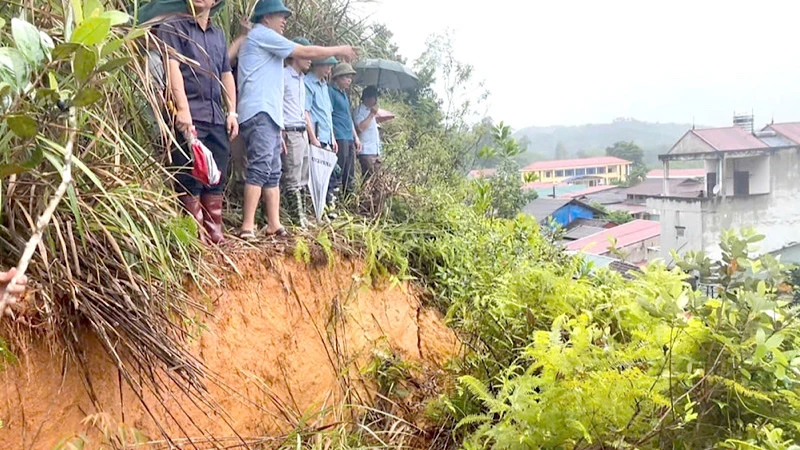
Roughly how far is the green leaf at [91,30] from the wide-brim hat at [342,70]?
282cm

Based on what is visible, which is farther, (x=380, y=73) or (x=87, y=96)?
(x=380, y=73)

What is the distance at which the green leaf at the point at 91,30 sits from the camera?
1189 millimetres

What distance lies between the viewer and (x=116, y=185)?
191cm

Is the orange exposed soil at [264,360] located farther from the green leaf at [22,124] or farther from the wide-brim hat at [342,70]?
the wide-brim hat at [342,70]

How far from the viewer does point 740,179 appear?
408 centimetres

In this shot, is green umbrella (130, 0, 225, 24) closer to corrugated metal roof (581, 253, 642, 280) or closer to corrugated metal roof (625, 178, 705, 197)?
corrugated metal roof (581, 253, 642, 280)

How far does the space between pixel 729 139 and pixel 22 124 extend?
451 centimetres

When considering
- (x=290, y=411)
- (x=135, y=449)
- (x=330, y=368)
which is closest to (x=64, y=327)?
(x=135, y=449)

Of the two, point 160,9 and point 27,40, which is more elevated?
point 160,9

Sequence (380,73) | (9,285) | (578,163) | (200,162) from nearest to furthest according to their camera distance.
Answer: (9,285), (200,162), (380,73), (578,163)

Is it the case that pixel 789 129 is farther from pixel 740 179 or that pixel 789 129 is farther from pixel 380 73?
pixel 380 73

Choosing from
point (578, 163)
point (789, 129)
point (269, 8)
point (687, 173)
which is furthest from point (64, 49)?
point (578, 163)

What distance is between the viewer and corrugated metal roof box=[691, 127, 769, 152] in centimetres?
401

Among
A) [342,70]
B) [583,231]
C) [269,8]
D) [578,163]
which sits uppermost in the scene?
[269,8]
